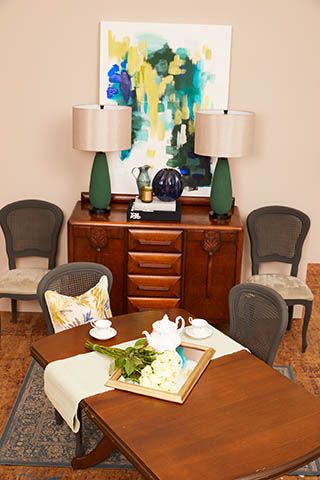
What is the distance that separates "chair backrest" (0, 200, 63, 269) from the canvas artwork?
0.59 metres

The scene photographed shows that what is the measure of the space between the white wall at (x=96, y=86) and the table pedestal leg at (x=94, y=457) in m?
2.27

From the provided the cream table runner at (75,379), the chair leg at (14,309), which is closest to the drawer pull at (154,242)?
the chair leg at (14,309)

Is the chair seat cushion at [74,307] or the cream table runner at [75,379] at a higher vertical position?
the chair seat cushion at [74,307]

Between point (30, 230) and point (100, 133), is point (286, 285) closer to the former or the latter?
point (100, 133)

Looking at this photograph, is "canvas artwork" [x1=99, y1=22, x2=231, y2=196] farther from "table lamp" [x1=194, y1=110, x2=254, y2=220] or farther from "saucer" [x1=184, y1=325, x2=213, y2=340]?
"saucer" [x1=184, y1=325, x2=213, y2=340]

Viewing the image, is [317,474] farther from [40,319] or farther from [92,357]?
[40,319]

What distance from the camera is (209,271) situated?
5.10 m

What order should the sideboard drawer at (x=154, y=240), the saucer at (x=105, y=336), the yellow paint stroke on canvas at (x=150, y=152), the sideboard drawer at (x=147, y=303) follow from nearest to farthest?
the saucer at (x=105, y=336), the sideboard drawer at (x=154, y=240), the sideboard drawer at (x=147, y=303), the yellow paint stroke on canvas at (x=150, y=152)

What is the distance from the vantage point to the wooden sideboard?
197 inches

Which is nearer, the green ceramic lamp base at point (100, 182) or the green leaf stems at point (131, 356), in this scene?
the green leaf stems at point (131, 356)

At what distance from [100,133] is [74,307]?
57.5 inches

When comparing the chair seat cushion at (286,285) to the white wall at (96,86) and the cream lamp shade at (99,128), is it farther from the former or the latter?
the cream lamp shade at (99,128)

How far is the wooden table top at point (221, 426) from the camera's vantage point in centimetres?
267

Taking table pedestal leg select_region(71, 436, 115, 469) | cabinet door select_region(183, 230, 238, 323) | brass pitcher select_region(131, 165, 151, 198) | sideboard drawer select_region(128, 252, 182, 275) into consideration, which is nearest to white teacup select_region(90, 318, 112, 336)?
table pedestal leg select_region(71, 436, 115, 469)
